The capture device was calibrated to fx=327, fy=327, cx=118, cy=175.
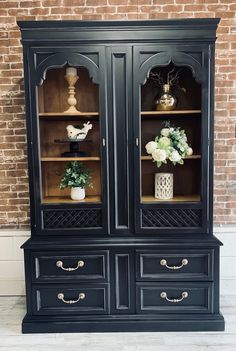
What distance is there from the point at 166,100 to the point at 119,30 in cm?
69

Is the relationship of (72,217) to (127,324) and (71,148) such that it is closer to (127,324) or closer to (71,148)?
(71,148)

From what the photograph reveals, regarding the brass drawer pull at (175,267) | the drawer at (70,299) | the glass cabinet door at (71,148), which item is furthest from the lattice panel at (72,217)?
the brass drawer pull at (175,267)

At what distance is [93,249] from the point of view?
8.71 ft

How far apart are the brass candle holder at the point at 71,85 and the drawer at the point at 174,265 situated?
136 cm

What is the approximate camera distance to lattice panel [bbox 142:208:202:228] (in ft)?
8.84

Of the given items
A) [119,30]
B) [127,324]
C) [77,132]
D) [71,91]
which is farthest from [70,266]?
[119,30]

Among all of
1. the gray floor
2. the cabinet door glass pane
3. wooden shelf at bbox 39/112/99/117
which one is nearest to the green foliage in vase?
wooden shelf at bbox 39/112/99/117

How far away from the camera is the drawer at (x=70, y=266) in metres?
2.66

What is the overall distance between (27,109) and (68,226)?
3.30 feet

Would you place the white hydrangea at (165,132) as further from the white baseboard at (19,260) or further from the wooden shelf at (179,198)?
the white baseboard at (19,260)

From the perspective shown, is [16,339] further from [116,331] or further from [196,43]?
[196,43]

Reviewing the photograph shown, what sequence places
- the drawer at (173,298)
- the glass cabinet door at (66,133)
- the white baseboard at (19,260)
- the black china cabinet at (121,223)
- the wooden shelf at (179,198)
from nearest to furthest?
the black china cabinet at (121,223)
the drawer at (173,298)
the wooden shelf at (179,198)
the glass cabinet door at (66,133)
the white baseboard at (19,260)

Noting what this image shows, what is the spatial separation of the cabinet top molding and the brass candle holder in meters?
0.32

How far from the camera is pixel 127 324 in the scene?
2652mm
